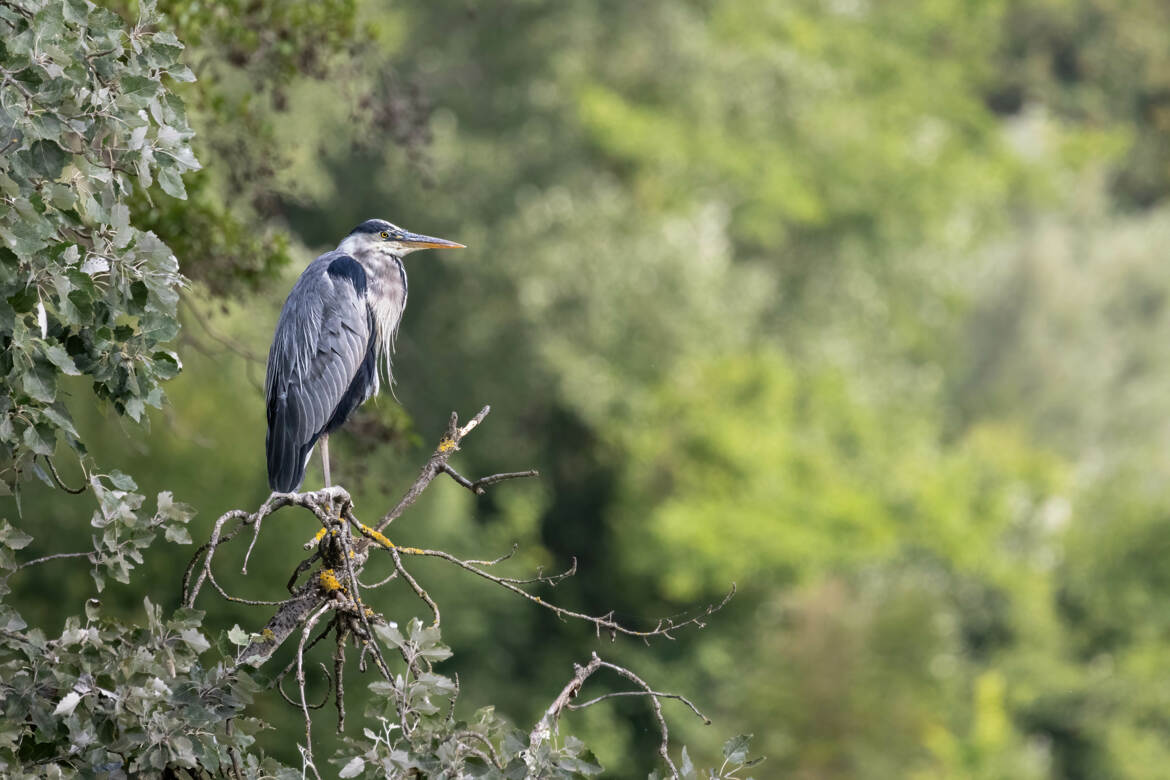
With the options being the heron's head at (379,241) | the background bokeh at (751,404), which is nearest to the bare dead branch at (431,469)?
the heron's head at (379,241)

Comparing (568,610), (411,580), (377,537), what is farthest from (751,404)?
(411,580)

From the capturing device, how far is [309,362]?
20.6 ft

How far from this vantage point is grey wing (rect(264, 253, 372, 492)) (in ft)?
20.6

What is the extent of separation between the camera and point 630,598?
2317 centimetres

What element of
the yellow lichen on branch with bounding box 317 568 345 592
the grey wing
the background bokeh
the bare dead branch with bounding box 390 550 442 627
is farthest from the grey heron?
the background bokeh

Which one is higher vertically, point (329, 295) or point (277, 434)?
point (329, 295)

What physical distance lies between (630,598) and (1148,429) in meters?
13.9

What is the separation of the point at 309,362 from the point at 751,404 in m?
18.2

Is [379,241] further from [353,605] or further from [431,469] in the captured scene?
[353,605]

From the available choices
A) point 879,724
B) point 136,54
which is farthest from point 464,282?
point 136,54

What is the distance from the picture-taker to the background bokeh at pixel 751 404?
20.0 meters

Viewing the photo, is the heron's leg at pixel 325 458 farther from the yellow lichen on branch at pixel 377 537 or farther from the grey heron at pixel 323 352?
the yellow lichen on branch at pixel 377 537

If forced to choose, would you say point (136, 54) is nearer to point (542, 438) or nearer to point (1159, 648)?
point (542, 438)

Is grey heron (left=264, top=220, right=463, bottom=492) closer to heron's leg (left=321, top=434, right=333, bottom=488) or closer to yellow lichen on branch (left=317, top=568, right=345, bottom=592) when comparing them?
heron's leg (left=321, top=434, right=333, bottom=488)
